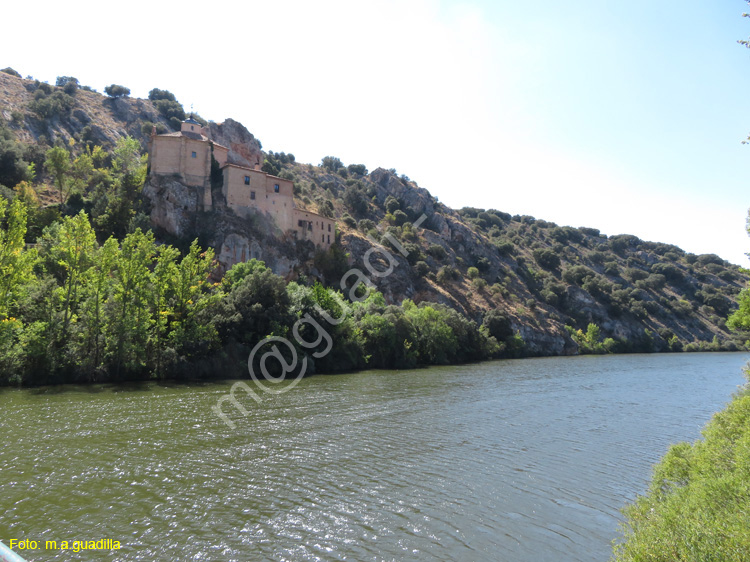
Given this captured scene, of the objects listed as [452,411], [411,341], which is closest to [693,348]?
[411,341]

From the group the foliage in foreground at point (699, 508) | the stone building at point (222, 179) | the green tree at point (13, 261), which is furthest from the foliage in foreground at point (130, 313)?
the foliage in foreground at point (699, 508)

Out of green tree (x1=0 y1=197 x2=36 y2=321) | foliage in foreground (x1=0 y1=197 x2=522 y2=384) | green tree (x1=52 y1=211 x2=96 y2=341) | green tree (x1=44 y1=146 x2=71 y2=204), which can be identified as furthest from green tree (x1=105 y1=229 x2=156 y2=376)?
green tree (x1=44 y1=146 x2=71 y2=204)

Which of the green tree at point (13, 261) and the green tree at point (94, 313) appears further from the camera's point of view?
the green tree at point (94, 313)

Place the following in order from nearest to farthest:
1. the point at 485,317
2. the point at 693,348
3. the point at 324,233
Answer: the point at 324,233, the point at 485,317, the point at 693,348

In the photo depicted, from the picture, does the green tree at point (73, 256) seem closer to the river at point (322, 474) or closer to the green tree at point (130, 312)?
the green tree at point (130, 312)

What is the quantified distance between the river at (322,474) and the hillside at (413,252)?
127ft

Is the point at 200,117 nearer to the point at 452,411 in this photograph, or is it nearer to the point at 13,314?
the point at 13,314

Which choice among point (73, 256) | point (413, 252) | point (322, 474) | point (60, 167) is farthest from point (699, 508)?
point (413, 252)

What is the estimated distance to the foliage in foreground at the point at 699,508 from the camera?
23.6 feet

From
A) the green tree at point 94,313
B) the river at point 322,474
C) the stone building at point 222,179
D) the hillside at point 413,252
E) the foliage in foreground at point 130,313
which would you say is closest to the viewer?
the river at point 322,474

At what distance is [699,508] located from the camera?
9008 mm

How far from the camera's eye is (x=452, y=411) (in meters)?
26.1

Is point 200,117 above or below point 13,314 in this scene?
above

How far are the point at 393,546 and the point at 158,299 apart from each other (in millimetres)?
31370
